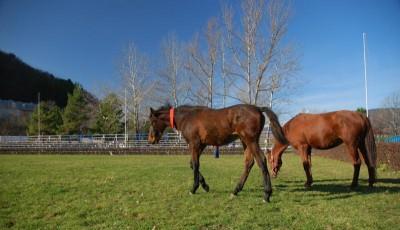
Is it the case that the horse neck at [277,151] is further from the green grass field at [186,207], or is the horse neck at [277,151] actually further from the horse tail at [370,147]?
the horse tail at [370,147]

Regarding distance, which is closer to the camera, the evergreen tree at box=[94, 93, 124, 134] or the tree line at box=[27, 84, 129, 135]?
the tree line at box=[27, 84, 129, 135]

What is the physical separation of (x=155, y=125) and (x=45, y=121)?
45452 millimetres

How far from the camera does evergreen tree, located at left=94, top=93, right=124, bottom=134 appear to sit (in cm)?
5084

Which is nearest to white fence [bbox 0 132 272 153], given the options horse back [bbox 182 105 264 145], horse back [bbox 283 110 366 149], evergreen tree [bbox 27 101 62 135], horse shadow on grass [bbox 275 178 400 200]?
evergreen tree [bbox 27 101 62 135]

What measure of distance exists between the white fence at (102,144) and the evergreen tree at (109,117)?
197 inches

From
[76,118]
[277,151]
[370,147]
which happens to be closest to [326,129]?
[370,147]

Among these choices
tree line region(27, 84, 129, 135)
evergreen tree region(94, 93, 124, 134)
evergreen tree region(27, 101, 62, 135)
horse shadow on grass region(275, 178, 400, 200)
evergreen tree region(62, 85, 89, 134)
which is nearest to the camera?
horse shadow on grass region(275, 178, 400, 200)

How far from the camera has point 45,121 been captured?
49.5 m

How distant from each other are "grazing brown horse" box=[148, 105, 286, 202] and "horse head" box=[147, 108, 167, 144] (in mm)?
239

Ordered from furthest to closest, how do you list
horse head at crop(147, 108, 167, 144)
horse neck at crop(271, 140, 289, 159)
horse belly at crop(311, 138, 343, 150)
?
horse neck at crop(271, 140, 289, 159) < horse belly at crop(311, 138, 343, 150) < horse head at crop(147, 108, 167, 144)

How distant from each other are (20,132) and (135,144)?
23.7 meters

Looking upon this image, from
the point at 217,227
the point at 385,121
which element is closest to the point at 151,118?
the point at 217,227

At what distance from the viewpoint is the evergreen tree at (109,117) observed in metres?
50.8

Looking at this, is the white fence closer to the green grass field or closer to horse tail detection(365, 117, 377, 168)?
horse tail detection(365, 117, 377, 168)
